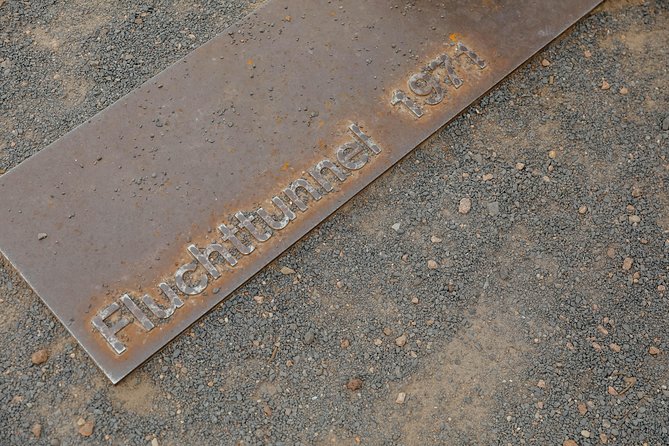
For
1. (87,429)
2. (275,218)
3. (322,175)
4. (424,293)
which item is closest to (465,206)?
(424,293)

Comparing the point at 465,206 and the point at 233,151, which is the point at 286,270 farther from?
the point at 465,206

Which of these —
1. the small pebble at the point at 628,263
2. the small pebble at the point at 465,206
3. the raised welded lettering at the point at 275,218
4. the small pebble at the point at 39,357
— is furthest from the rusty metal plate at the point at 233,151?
the small pebble at the point at 628,263

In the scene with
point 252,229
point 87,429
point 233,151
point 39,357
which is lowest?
point 87,429

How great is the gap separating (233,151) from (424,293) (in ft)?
2.65

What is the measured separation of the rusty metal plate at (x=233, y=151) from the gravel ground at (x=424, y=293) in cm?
9

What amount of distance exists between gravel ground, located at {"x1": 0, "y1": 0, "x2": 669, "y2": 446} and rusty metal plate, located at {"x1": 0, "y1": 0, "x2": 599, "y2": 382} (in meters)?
0.09

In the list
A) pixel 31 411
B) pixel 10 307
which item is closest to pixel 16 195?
pixel 10 307

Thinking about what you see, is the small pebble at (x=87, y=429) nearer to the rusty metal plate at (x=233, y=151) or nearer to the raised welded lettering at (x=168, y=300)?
A: the rusty metal plate at (x=233, y=151)

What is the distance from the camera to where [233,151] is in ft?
7.55

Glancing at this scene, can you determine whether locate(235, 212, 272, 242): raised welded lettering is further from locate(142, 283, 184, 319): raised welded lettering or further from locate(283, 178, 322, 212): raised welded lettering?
locate(142, 283, 184, 319): raised welded lettering

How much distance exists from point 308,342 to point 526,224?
2.80 ft

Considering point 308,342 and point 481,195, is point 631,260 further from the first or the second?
point 308,342

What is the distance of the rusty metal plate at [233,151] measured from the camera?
2094 mm

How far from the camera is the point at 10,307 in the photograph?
6.94 feet
